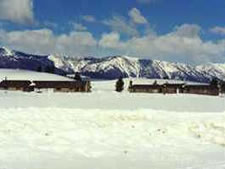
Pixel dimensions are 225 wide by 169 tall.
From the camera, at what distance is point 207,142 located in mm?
22750

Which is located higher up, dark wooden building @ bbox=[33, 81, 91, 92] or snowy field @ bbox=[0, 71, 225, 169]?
dark wooden building @ bbox=[33, 81, 91, 92]

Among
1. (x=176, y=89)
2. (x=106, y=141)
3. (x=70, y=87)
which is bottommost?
(x=106, y=141)

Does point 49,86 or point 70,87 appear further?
point 49,86

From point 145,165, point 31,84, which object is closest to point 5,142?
point 145,165

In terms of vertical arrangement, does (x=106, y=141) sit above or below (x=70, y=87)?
below

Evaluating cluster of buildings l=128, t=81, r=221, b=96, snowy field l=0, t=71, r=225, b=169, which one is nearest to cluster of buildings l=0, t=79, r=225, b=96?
cluster of buildings l=128, t=81, r=221, b=96

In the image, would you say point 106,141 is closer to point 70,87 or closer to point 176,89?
point 70,87

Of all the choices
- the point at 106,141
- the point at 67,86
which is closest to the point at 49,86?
the point at 67,86

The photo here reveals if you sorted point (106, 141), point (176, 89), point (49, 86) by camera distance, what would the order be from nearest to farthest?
point (106, 141) → point (49, 86) → point (176, 89)

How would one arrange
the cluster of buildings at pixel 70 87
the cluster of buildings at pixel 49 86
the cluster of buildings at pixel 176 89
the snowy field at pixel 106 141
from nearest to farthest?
the snowy field at pixel 106 141 → the cluster of buildings at pixel 49 86 → the cluster of buildings at pixel 70 87 → the cluster of buildings at pixel 176 89

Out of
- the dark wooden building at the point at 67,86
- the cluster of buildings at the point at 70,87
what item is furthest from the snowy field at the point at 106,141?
the dark wooden building at the point at 67,86

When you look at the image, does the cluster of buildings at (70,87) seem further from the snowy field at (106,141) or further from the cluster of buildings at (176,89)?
the snowy field at (106,141)

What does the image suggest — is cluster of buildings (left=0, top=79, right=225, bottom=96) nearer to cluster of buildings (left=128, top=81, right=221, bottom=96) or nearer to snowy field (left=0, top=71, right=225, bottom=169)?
cluster of buildings (left=128, top=81, right=221, bottom=96)

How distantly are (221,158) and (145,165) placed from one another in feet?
11.2
